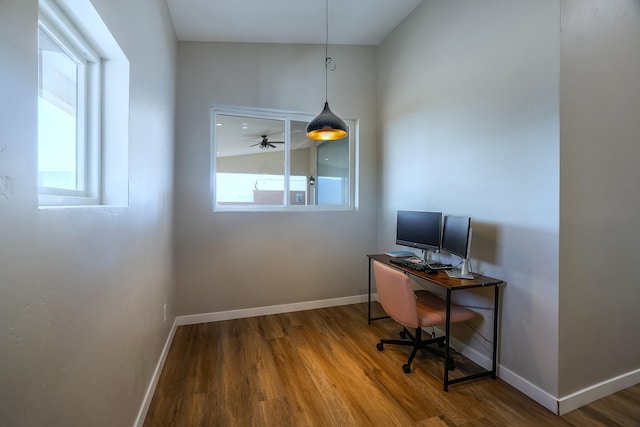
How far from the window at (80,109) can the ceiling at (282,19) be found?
1.60 meters

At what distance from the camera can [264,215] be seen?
11.1 ft

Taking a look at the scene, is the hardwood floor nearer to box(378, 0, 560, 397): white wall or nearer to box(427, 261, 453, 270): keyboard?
box(378, 0, 560, 397): white wall

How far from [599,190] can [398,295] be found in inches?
60.8

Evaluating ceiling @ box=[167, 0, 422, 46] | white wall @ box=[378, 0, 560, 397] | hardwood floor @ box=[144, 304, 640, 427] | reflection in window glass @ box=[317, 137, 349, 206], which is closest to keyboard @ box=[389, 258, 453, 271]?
white wall @ box=[378, 0, 560, 397]

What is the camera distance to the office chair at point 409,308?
216cm

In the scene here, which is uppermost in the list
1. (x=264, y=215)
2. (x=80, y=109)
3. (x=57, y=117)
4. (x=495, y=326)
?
(x=80, y=109)

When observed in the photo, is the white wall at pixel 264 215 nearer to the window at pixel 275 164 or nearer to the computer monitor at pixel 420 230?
the window at pixel 275 164

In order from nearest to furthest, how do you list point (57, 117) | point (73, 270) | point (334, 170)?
1. point (73, 270)
2. point (57, 117)
3. point (334, 170)

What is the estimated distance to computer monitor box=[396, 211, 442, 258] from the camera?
2.56 m

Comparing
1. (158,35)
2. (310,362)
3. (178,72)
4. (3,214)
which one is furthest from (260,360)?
(178,72)

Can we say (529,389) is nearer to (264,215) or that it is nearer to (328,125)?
(328,125)

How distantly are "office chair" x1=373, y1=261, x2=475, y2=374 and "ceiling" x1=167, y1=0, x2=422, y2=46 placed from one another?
8.42 ft

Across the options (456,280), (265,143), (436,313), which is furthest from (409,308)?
(265,143)

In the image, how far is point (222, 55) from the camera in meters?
3.17
